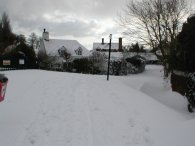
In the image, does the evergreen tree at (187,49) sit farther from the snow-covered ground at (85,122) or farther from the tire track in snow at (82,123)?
the tire track in snow at (82,123)

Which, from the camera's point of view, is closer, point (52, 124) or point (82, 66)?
point (52, 124)

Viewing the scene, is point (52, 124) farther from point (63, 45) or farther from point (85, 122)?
point (63, 45)

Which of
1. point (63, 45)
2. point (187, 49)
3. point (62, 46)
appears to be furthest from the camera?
point (63, 45)

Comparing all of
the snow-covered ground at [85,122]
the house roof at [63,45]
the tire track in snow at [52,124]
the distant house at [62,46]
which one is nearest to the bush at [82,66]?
the distant house at [62,46]

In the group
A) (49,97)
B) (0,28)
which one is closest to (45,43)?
(0,28)

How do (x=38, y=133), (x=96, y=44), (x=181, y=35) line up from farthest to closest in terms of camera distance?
(x=96, y=44) < (x=181, y=35) < (x=38, y=133)

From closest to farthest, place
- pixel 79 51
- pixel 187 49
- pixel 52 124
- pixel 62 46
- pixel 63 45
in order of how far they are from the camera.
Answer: pixel 52 124 < pixel 187 49 < pixel 62 46 < pixel 63 45 < pixel 79 51

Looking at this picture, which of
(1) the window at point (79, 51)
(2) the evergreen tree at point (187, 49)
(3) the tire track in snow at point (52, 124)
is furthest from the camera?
(1) the window at point (79, 51)

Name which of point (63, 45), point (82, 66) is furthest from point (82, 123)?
point (63, 45)

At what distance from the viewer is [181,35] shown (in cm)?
1816

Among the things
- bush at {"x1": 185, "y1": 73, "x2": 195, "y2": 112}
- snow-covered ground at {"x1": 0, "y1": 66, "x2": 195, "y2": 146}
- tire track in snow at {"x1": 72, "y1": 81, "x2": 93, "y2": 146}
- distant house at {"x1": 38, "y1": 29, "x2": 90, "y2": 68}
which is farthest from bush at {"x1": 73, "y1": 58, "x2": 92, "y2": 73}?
tire track in snow at {"x1": 72, "y1": 81, "x2": 93, "y2": 146}

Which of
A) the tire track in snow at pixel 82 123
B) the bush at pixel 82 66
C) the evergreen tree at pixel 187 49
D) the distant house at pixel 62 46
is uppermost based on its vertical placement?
the distant house at pixel 62 46

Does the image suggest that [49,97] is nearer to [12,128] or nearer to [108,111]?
[108,111]

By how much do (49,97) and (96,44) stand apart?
3366 inches
